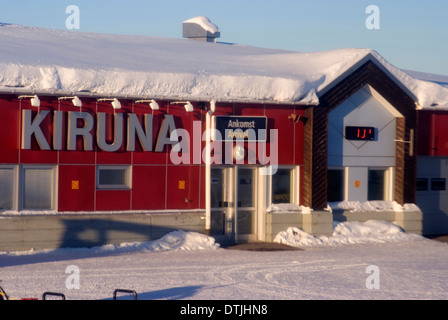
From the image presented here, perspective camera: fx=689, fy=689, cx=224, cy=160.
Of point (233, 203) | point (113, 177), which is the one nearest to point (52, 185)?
point (113, 177)

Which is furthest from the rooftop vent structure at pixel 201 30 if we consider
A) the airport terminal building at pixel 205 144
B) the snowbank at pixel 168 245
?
the snowbank at pixel 168 245

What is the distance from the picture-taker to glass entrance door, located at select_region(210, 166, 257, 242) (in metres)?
20.6

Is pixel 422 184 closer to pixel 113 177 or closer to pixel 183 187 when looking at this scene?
pixel 183 187

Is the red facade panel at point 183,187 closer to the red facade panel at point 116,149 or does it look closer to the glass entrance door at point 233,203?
the red facade panel at point 116,149

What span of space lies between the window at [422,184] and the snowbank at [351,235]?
7.65 ft

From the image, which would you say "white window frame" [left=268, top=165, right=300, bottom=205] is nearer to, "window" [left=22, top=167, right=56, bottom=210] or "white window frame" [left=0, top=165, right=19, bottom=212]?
"window" [left=22, top=167, right=56, bottom=210]

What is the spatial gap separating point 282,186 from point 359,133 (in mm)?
3111

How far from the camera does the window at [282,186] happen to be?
69.3ft

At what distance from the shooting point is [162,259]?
17172mm

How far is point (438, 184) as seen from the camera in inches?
948

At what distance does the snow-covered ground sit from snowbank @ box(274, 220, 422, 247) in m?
0.03

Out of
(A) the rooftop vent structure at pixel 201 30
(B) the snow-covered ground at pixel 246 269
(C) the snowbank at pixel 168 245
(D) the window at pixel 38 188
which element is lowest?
(B) the snow-covered ground at pixel 246 269

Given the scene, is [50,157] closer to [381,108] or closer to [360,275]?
[360,275]

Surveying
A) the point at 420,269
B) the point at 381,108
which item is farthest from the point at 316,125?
the point at 420,269
